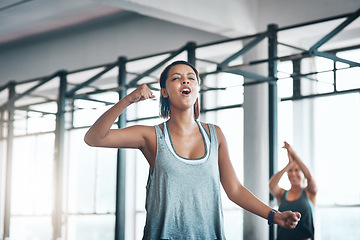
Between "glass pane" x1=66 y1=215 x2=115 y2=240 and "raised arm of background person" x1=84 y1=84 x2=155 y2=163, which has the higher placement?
"raised arm of background person" x1=84 y1=84 x2=155 y2=163

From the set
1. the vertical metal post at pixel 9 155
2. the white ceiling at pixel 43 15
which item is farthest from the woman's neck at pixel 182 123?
the vertical metal post at pixel 9 155

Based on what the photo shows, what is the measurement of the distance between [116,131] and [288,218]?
2.21 feet

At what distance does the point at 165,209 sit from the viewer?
6.95 ft

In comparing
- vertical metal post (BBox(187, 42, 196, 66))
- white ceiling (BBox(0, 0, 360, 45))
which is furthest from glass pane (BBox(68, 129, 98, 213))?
vertical metal post (BBox(187, 42, 196, 66))

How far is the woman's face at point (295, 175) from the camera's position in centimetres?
648

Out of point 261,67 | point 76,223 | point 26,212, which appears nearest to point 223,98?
point 261,67

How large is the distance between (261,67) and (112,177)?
486 cm

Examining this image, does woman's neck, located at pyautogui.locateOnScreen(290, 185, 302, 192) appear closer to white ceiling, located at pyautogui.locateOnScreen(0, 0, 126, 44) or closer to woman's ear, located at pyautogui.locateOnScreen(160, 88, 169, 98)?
woman's ear, located at pyautogui.locateOnScreen(160, 88, 169, 98)

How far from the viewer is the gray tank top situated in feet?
6.94

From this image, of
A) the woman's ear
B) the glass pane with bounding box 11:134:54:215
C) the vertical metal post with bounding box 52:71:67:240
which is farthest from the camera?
the glass pane with bounding box 11:134:54:215

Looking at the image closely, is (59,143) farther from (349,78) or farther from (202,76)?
(349,78)

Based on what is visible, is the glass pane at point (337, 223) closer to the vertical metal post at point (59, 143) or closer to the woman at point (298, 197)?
the woman at point (298, 197)

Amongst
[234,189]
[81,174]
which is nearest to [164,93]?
[234,189]

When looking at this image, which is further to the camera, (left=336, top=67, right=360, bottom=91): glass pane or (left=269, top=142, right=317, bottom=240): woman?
(left=336, top=67, right=360, bottom=91): glass pane
